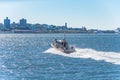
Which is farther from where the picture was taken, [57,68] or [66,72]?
[57,68]

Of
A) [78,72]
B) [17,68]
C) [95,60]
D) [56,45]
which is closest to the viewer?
[78,72]

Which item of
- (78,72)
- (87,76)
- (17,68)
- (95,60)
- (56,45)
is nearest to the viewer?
(87,76)

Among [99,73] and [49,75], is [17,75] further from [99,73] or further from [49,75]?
[99,73]

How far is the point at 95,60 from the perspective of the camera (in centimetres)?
6819

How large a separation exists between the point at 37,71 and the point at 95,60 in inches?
640

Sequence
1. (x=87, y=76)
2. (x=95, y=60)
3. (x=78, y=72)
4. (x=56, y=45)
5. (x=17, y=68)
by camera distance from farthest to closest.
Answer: (x=56, y=45) < (x=95, y=60) < (x=17, y=68) < (x=78, y=72) < (x=87, y=76)

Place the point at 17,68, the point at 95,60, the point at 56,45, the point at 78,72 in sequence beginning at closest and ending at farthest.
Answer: the point at 78,72 → the point at 17,68 → the point at 95,60 → the point at 56,45

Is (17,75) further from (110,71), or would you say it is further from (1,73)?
(110,71)

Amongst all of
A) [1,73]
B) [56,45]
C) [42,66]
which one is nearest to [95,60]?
[42,66]

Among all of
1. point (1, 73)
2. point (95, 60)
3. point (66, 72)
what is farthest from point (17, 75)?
point (95, 60)

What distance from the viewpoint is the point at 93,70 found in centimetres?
5538

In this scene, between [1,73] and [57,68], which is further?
[57,68]

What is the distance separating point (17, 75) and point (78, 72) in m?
8.08

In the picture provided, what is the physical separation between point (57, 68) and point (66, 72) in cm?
468
